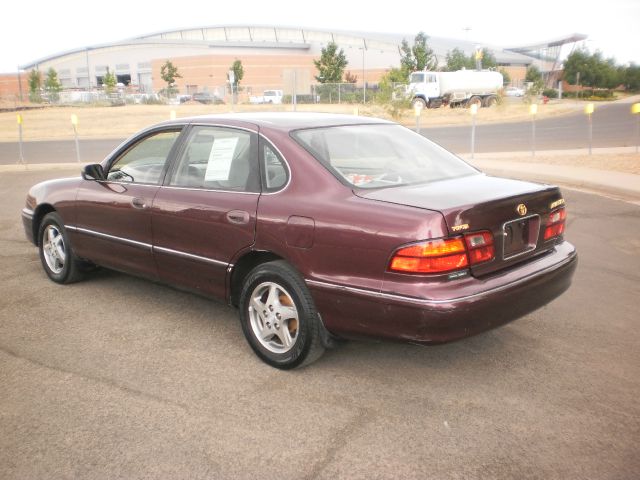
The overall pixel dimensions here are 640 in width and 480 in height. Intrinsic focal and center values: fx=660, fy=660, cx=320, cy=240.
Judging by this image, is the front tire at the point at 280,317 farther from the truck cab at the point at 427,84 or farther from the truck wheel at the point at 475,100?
the truck wheel at the point at 475,100

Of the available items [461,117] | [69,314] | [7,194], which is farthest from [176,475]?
[461,117]

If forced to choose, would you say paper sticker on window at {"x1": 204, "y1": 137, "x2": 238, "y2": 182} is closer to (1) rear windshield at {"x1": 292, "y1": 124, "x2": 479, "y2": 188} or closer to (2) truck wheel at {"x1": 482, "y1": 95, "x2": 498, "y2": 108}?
(1) rear windshield at {"x1": 292, "y1": 124, "x2": 479, "y2": 188}

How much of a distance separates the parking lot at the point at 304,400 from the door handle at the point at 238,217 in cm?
89

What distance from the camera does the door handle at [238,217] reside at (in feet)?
13.4

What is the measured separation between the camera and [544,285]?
3.87 m

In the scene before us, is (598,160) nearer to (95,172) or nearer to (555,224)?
(555,224)

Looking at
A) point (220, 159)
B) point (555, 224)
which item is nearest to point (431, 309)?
point (555, 224)

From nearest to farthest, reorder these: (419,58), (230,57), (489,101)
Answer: (489,101) → (419,58) → (230,57)

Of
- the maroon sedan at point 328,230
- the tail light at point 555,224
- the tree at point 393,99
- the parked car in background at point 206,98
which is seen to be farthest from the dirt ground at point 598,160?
the parked car in background at point 206,98

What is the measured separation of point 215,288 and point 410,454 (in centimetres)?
187

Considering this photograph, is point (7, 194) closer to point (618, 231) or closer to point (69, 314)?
point (69, 314)

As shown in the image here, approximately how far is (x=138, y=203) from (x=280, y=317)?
161 cm

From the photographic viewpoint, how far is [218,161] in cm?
445

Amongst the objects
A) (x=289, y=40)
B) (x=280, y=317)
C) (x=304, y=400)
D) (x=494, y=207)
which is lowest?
(x=304, y=400)
